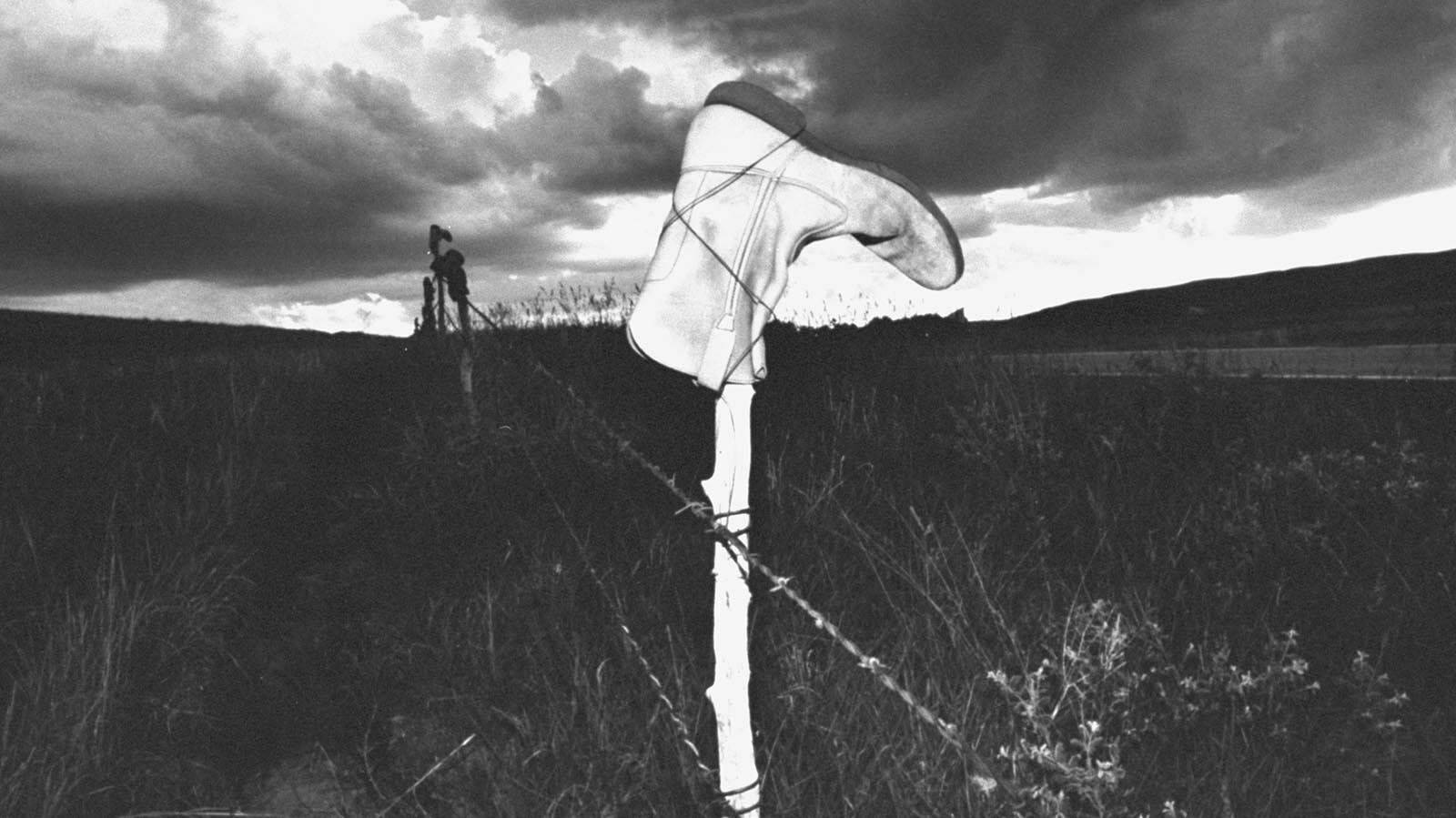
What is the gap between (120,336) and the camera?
1128 inches

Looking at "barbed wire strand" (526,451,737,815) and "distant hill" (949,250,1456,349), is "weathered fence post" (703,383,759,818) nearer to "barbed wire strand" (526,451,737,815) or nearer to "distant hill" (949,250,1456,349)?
"barbed wire strand" (526,451,737,815)

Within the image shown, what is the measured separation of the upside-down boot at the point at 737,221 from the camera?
206 cm

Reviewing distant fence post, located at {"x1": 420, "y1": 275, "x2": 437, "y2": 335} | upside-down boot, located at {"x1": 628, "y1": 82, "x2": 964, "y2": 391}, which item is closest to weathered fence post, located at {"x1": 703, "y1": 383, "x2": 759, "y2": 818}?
upside-down boot, located at {"x1": 628, "y1": 82, "x2": 964, "y2": 391}

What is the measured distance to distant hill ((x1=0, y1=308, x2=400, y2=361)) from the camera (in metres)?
22.0

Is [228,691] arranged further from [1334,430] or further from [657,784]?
[1334,430]

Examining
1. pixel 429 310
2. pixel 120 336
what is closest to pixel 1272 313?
pixel 429 310

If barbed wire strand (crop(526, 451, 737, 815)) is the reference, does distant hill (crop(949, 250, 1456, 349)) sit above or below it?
above

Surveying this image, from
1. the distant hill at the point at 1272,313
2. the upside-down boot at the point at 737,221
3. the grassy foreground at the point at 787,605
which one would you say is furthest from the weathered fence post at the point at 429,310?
the upside-down boot at the point at 737,221

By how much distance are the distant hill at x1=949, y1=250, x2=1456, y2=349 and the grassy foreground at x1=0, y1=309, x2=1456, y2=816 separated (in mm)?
2754

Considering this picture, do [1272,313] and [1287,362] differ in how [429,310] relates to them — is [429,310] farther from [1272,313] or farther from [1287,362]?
[1272,313]

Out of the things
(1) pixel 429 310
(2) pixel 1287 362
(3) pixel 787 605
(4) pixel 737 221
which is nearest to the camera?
(4) pixel 737 221

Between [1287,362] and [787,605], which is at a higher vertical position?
[1287,362]

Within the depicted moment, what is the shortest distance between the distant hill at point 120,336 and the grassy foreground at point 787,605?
51.5 ft

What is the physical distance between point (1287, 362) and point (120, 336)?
28.7m
